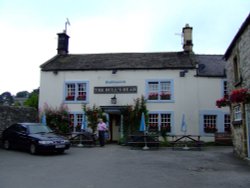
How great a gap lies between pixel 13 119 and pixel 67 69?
6.27 m

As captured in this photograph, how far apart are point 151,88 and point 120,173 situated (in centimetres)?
1328

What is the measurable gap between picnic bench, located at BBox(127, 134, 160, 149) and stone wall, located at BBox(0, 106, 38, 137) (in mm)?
7578

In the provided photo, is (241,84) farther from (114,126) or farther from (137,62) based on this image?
(114,126)

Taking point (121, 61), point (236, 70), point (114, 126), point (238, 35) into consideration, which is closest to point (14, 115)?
point (114, 126)

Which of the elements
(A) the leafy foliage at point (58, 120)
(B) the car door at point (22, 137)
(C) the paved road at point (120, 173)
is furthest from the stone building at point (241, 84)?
(A) the leafy foliage at point (58, 120)

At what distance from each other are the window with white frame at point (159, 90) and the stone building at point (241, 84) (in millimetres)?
7015

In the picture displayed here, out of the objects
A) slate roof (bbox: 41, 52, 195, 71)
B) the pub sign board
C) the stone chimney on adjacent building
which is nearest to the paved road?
the pub sign board

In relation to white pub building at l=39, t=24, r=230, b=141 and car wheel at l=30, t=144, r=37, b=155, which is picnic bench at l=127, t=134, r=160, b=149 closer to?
white pub building at l=39, t=24, r=230, b=141

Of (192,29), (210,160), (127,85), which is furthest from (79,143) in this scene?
(192,29)

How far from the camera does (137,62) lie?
2284cm

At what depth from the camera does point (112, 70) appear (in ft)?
72.7

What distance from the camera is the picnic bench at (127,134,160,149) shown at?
1725cm

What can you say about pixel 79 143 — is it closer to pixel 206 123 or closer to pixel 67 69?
pixel 67 69

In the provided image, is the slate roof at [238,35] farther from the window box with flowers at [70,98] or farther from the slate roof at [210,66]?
the window box with flowers at [70,98]
